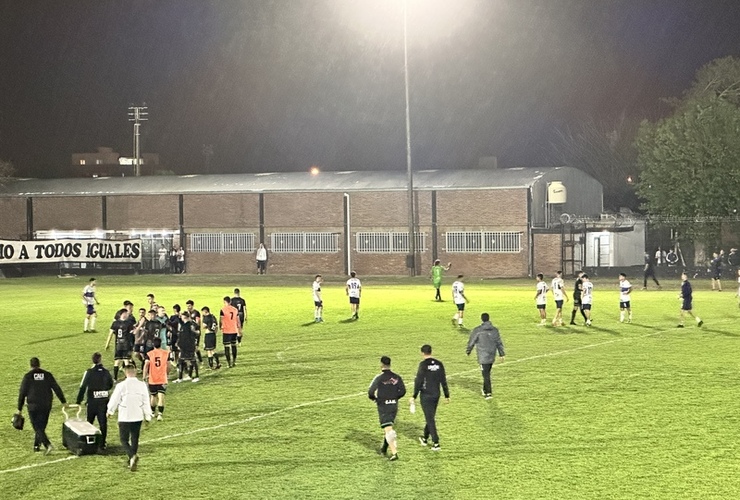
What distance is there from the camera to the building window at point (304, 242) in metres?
65.3

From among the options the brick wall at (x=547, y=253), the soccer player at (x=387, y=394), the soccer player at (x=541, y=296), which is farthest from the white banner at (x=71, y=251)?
the soccer player at (x=387, y=394)

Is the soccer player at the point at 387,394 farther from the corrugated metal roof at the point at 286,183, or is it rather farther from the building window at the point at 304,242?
the building window at the point at 304,242

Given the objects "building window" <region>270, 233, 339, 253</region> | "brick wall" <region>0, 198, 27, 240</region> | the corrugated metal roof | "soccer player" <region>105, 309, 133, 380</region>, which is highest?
the corrugated metal roof

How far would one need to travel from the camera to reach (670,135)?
214ft

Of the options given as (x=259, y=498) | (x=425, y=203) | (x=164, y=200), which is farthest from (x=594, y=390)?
(x=164, y=200)

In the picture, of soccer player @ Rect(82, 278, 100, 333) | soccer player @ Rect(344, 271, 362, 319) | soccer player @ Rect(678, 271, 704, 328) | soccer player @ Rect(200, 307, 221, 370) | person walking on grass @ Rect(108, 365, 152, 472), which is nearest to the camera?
person walking on grass @ Rect(108, 365, 152, 472)

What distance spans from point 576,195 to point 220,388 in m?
48.1

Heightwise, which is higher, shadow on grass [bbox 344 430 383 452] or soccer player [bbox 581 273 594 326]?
soccer player [bbox 581 273 594 326]

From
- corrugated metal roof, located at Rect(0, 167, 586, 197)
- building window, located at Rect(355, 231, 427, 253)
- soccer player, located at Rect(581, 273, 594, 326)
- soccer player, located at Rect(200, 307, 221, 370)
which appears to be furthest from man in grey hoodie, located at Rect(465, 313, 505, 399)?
building window, located at Rect(355, 231, 427, 253)

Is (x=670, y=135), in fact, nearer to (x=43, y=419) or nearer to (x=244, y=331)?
(x=244, y=331)

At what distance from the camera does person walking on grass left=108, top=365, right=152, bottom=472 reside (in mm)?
15320

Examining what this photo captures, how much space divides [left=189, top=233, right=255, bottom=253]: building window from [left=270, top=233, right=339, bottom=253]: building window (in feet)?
6.05

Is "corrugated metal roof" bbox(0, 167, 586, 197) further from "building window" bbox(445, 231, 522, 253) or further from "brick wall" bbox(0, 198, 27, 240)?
"building window" bbox(445, 231, 522, 253)

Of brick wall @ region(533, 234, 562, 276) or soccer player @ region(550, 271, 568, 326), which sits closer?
soccer player @ region(550, 271, 568, 326)
